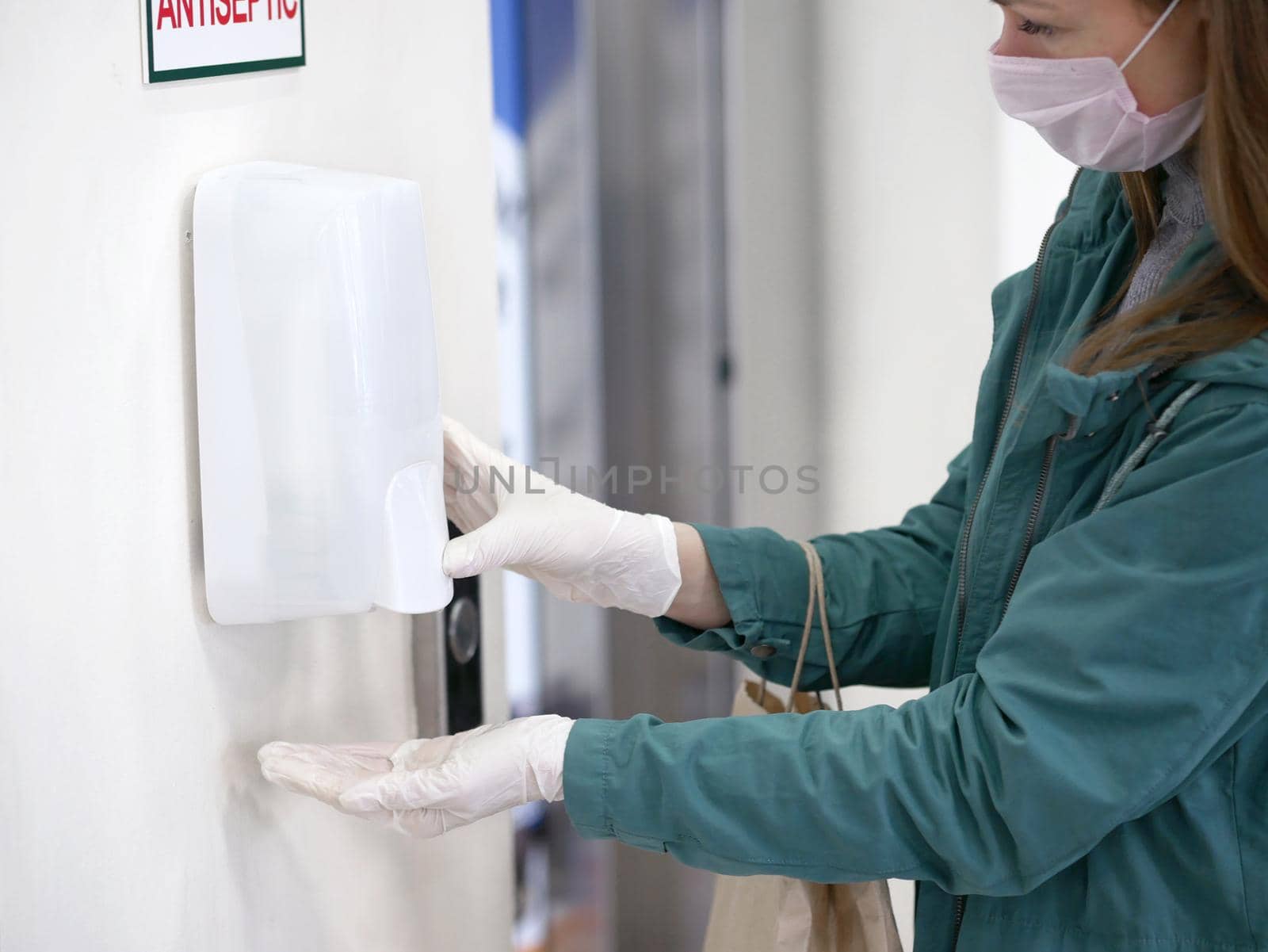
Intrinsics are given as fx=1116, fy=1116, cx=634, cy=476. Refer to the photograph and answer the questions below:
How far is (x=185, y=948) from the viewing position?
0.69 metres

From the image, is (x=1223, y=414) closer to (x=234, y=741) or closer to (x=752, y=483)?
(x=234, y=741)

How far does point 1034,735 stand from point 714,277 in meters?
0.94

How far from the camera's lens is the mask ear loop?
66 centimetres

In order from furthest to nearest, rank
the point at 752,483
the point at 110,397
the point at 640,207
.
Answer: the point at 752,483 < the point at 640,207 < the point at 110,397

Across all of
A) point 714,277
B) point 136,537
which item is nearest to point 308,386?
point 136,537

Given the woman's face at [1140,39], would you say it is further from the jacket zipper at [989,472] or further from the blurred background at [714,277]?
the blurred background at [714,277]

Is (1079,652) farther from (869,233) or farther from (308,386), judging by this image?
(869,233)

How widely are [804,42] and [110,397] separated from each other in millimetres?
1173

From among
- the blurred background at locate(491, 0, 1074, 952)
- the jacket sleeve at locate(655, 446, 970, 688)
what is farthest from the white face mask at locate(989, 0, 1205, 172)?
the blurred background at locate(491, 0, 1074, 952)

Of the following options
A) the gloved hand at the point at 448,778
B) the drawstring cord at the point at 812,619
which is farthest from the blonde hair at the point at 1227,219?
the gloved hand at the point at 448,778

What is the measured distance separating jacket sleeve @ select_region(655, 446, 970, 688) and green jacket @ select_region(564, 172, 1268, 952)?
14 centimetres

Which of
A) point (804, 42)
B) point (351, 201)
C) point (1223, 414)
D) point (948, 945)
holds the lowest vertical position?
point (948, 945)

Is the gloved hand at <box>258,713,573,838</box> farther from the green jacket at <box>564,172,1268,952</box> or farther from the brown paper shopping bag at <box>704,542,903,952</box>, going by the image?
the brown paper shopping bag at <box>704,542,903,952</box>

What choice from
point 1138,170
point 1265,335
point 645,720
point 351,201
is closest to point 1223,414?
point 1265,335
